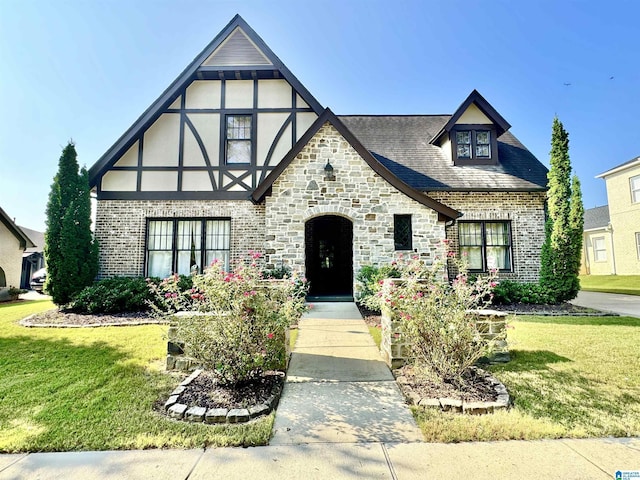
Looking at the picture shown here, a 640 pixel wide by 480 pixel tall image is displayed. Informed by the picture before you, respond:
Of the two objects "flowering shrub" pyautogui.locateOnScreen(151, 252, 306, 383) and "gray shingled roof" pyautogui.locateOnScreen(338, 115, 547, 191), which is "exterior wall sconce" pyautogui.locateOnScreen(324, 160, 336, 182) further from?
"flowering shrub" pyautogui.locateOnScreen(151, 252, 306, 383)

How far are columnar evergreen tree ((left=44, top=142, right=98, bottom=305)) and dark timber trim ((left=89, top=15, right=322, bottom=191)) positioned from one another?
76 cm

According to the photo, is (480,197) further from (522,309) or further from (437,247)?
(522,309)

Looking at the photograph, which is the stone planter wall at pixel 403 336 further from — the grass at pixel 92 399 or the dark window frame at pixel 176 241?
the dark window frame at pixel 176 241

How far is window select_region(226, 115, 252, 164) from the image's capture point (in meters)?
11.4

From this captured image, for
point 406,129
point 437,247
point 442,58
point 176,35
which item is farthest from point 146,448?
point 406,129

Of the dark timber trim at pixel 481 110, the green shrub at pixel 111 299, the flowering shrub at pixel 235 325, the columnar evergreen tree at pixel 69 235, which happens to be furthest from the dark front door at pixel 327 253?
the flowering shrub at pixel 235 325

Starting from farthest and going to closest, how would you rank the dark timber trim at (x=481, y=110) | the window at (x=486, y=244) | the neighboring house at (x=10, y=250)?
1. the neighboring house at (x=10, y=250)
2. the dark timber trim at (x=481, y=110)
3. the window at (x=486, y=244)

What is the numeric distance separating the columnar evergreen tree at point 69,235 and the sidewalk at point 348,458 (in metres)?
8.46

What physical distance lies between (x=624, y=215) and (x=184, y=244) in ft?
85.6

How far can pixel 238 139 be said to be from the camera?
11.4 m

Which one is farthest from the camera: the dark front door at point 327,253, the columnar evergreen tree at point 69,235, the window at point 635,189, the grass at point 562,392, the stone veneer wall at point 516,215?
the window at point 635,189

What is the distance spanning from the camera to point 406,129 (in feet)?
47.3

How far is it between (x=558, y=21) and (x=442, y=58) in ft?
11.7

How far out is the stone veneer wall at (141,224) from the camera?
10.8 meters
